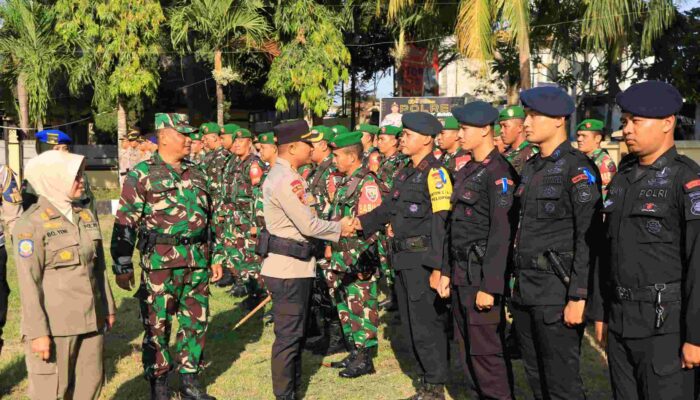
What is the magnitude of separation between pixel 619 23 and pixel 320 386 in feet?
30.5

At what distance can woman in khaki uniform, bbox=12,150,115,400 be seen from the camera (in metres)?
3.63

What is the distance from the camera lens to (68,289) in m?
3.78

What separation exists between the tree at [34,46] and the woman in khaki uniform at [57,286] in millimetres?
17881

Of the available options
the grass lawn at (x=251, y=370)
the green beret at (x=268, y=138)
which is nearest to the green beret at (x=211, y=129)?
the green beret at (x=268, y=138)

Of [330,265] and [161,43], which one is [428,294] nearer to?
[330,265]

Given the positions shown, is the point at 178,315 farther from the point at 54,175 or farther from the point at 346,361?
the point at 54,175

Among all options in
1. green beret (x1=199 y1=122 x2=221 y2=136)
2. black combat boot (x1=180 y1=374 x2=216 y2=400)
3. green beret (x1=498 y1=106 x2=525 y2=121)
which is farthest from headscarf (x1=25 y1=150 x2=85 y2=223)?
green beret (x1=199 y1=122 x2=221 y2=136)

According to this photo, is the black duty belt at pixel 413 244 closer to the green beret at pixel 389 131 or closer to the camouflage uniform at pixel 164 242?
the camouflage uniform at pixel 164 242

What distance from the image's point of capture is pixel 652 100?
10.6 feet

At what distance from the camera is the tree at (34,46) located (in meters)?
20.1

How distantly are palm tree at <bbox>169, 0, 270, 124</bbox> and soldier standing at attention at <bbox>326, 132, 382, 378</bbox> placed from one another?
12108 millimetres

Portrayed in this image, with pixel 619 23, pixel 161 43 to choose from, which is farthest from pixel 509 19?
pixel 161 43

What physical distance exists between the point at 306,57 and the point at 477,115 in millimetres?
13852


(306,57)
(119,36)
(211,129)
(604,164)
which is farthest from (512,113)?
(119,36)
